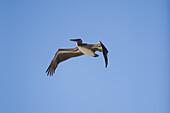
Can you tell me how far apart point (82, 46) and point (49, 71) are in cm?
359

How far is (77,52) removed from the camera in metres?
24.2

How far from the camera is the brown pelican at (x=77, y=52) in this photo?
71.8ft

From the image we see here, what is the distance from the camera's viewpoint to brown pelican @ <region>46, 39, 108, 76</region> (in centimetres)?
2188

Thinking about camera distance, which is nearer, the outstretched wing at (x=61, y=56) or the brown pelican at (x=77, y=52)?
the brown pelican at (x=77, y=52)

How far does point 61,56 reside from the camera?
82.1 feet

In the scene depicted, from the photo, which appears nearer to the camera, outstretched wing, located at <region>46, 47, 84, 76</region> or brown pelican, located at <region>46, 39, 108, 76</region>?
brown pelican, located at <region>46, 39, 108, 76</region>

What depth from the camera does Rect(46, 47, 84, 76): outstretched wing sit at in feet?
79.6

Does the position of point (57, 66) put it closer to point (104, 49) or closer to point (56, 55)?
point (56, 55)

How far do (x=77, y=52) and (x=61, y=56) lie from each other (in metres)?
1.33

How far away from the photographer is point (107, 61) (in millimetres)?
21531

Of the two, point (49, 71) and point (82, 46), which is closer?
point (82, 46)
